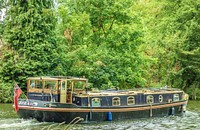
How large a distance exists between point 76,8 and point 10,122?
1836 cm

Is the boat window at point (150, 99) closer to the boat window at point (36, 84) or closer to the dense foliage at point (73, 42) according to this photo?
the dense foliage at point (73, 42)

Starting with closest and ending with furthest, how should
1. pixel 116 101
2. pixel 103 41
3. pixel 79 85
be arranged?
pixel 116 101 → pixel 79 85 → pixel 103 41

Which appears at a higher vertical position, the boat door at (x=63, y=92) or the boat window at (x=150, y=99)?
the boat door at (x=63, y=92)

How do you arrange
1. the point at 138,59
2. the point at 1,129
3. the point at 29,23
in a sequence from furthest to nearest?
the point at 138,59, the point at 29,23, the point at 1,129

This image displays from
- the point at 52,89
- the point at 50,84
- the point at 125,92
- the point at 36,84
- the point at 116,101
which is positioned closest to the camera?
the point at 52,89

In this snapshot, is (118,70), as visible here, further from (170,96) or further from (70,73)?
(170,96)

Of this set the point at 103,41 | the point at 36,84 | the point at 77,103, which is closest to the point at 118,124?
the point at 77,103

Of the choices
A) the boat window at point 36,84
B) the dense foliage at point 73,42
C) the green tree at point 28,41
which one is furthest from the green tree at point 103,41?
the boat window at point 36,84

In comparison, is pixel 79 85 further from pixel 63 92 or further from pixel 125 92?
pixel 125 92

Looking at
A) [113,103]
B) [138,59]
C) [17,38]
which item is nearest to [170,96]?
[113,103]

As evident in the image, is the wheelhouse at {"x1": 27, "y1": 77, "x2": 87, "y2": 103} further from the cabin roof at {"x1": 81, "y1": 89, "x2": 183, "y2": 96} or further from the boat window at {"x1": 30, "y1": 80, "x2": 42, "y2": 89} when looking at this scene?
the cabin roof at {"x1": 81, "y1": 89, "x2": 183, "y2": 96}

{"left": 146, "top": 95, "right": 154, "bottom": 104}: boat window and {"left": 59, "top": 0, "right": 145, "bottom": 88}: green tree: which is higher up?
{"left": 59, "top": 0, "right": 145, "bottom": 88}: green tree

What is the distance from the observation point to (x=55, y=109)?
23.7m

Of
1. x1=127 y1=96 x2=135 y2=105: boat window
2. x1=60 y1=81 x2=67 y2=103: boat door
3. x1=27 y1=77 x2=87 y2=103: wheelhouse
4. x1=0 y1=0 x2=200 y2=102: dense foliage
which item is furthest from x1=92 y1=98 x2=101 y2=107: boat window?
x1=0 y1=0 x2=200 y2=102: dense foliage
